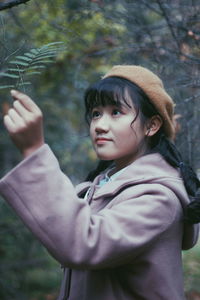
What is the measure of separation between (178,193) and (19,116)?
82 cm

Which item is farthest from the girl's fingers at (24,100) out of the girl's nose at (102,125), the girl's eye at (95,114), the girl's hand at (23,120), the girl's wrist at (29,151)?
the girl's eye at (95,114)

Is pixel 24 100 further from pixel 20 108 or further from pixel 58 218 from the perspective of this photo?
pixel 58 218

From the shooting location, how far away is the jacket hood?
2.08 meters

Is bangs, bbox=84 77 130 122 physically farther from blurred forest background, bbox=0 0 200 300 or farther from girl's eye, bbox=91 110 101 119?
blurred forest background, bbox=0 0 200 300

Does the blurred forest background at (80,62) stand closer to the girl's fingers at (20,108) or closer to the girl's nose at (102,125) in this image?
the girl's fingers at (20,108)

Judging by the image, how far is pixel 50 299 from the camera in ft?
22.7

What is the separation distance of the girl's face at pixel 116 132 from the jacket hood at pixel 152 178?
9 centimetres

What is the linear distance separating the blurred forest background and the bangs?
0.29 m

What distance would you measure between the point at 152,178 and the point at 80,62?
10.4 feet

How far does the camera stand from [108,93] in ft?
7.37

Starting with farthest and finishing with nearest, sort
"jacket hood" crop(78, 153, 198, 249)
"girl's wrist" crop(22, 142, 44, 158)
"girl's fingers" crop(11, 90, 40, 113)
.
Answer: "jacket hood" crop(78, 153, 198, 249) < "girl's wrist" crop(22, 142, 44, 158) < "girl's fingers" crop(11, 90, 40, 113)

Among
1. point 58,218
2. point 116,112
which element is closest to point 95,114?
point 116,112

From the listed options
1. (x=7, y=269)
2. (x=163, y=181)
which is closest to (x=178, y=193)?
(x=163, y=181)

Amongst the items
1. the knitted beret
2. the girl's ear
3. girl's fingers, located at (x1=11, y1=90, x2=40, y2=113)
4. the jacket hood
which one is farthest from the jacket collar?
girl's fingers, located at (x1=11, y1=90, x2=40, y2=113)
